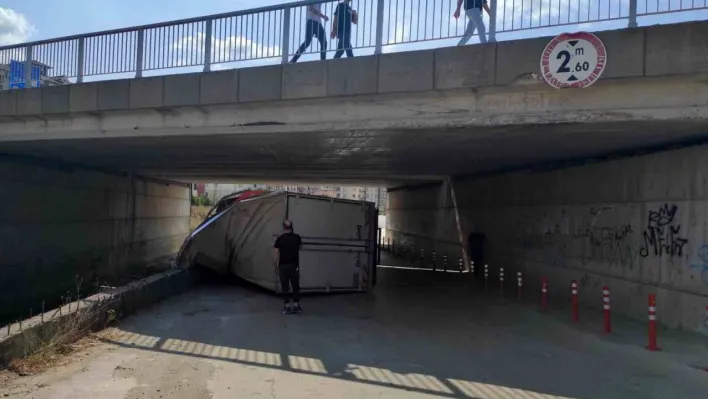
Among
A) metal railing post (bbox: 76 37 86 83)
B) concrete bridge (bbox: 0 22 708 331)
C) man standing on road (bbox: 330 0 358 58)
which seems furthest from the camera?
metal railing post (bbox: 76 37 86 83)

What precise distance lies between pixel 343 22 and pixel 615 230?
638cm

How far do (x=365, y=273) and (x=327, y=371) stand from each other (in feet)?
23.1

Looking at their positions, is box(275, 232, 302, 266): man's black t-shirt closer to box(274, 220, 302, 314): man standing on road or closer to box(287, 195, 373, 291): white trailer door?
box(274, 220, 302, 314): man standing on road

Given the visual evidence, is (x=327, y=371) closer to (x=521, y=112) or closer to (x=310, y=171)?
(x=521, y=112)

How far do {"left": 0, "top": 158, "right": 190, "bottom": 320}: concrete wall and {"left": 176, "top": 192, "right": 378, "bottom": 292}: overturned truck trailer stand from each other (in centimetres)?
392

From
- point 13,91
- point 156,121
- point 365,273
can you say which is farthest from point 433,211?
point 13,91

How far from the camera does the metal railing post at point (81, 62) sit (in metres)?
11.7

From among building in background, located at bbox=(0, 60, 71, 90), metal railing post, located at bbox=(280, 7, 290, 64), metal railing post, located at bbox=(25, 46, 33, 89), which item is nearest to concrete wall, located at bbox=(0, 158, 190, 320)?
building in background, located at bbox=(0, 60, 71, 90)

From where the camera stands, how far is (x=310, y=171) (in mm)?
18406

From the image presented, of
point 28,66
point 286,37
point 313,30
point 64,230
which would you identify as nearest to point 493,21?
point 313,30

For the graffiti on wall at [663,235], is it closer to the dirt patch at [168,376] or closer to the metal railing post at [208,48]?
the dirt patch at [168,376]

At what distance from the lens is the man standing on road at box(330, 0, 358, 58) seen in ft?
31.1

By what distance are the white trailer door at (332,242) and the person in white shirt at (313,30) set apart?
12.3 feet

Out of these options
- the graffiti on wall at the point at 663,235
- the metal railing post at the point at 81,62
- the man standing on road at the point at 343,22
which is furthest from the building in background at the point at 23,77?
the graffiti on wall at the point at 663,235
